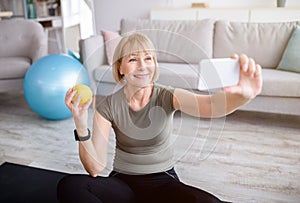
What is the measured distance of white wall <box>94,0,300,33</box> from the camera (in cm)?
373

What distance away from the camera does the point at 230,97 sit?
0.83 metres

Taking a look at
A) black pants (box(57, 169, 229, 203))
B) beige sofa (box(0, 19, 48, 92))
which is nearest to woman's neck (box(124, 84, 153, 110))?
Result: black pants (box(57, 169, 229, 203))

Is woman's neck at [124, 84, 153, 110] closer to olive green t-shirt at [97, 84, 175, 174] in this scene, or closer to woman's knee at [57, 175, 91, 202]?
olive green t-shirt at [97, 84, 175, 174]

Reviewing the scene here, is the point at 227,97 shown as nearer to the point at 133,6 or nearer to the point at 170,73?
the point at 170,73

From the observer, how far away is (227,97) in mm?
840

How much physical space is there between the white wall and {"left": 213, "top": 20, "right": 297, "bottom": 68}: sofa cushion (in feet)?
3.88

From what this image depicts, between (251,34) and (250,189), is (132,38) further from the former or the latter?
(251,34)

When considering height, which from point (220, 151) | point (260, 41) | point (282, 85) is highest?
point (260, 41)

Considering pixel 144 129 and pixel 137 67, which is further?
pixel 144 129

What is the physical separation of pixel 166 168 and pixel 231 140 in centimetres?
119

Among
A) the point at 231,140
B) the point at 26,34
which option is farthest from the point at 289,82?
the point at 26,34

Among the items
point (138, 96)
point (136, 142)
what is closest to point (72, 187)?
point (136, 142)

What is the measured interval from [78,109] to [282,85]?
177 cm

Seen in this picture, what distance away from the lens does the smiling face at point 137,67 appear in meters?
0.92
